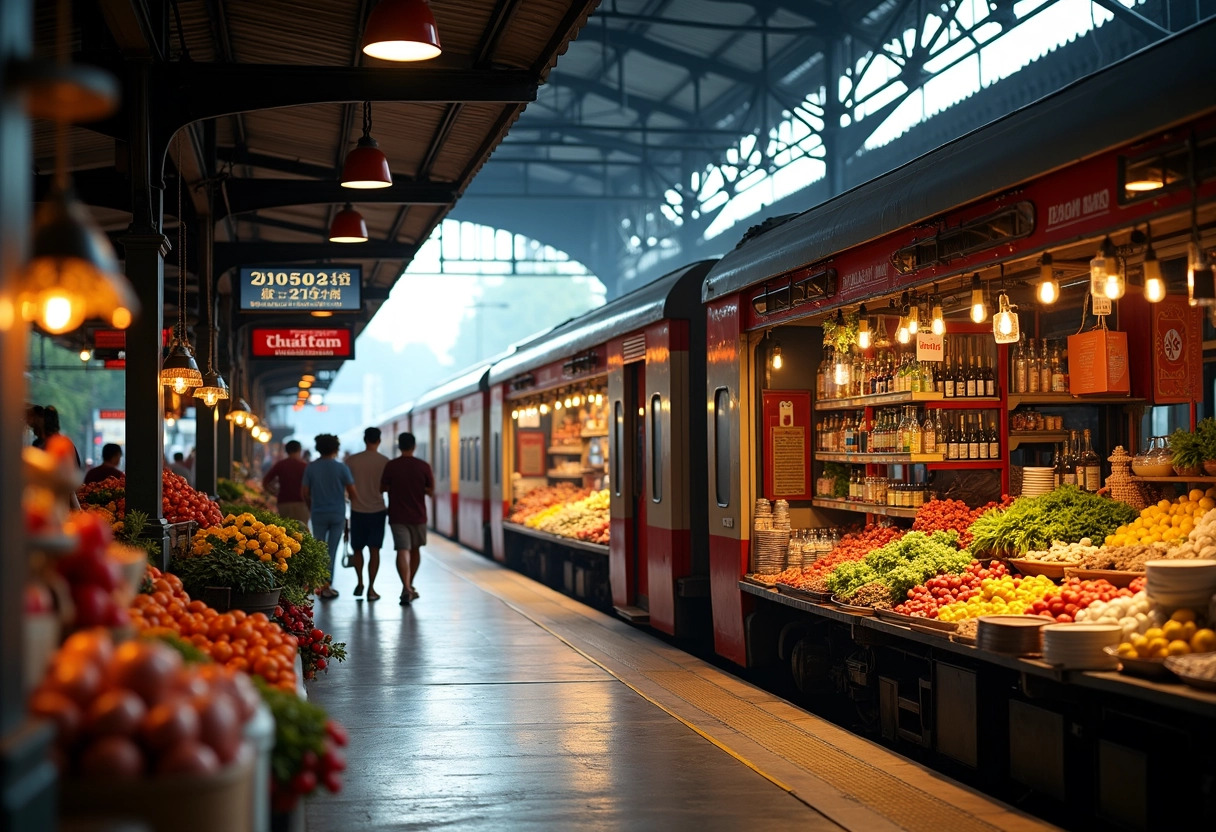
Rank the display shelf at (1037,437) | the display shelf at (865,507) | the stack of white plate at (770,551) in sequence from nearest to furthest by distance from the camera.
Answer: the display shelf at (1037,437) → the display shelf at (865,507) → the stack of white plate at (770,551)

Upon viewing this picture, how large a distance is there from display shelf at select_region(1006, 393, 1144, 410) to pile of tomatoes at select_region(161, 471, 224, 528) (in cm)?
566

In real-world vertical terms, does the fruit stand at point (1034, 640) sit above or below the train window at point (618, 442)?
below

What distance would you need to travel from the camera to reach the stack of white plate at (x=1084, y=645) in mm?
5492

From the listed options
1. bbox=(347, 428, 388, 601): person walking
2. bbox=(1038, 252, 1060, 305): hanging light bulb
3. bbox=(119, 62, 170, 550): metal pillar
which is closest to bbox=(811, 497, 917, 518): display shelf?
bbox=(1038, 252, 1060, 305): hanging light bulb

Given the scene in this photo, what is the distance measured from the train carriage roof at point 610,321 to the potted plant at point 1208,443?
5.19m

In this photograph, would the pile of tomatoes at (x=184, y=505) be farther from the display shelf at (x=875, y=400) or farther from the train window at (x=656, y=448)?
the display shelf at (x=875, y=400)

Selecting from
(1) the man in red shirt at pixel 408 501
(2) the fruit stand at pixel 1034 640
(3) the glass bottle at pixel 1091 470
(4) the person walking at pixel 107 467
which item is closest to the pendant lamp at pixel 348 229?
(4) the person walking at pixel 107 467

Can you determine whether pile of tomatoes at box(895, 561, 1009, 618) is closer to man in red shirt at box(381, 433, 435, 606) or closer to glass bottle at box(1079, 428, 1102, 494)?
glass bottle at box(1079, 428, 1102, 494)

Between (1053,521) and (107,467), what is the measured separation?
8613 mm

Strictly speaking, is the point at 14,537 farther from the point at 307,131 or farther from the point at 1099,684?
the point at 307,131

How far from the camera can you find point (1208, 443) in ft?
22.7

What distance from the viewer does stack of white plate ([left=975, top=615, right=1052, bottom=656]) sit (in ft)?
19.8

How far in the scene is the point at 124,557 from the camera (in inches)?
144

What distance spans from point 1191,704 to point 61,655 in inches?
152
